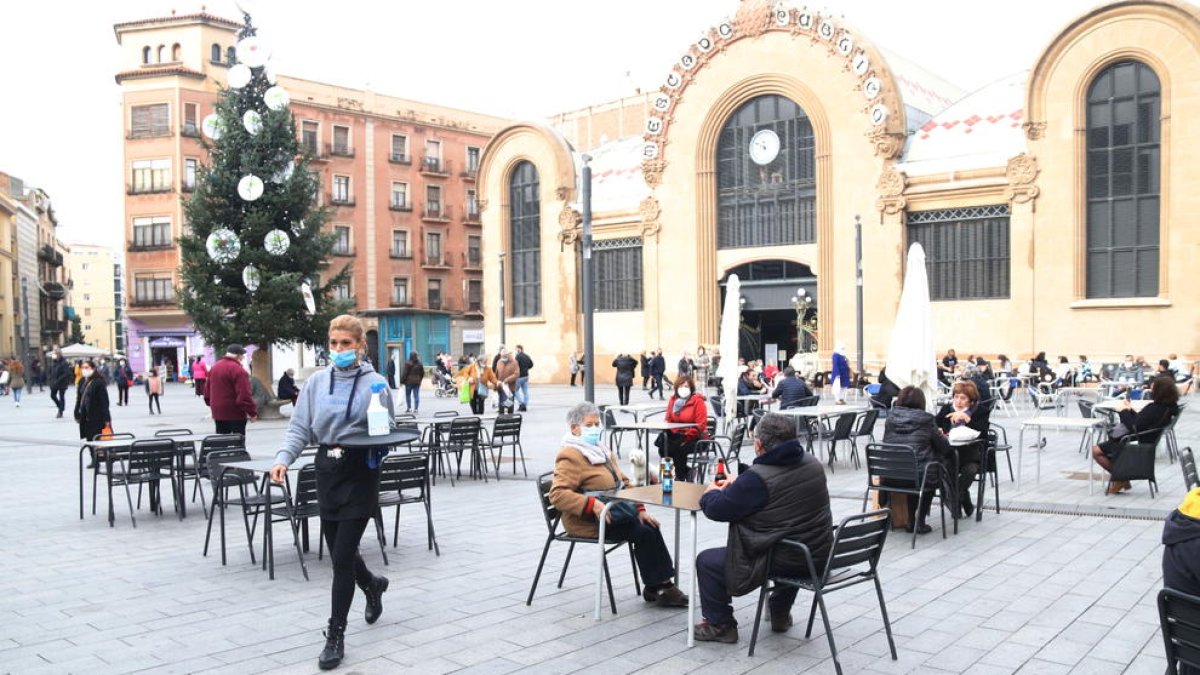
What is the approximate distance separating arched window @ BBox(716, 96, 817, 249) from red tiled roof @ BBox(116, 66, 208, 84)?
100 ft

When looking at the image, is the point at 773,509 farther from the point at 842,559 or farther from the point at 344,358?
the point at 344,358

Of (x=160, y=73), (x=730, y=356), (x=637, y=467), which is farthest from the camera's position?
(x=160, y=73)

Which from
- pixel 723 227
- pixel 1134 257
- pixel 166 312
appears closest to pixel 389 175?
pixel 166 312

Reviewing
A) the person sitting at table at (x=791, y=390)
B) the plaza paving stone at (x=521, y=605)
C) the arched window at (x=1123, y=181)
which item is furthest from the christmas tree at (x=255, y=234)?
the arched window at (x=1123, y=181)

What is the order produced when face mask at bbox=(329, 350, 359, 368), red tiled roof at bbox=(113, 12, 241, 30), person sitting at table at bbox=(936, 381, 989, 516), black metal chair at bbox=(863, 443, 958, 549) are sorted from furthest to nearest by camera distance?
red tiled roof at bbox=(113, 12, 241, 30) → person sitting at table at bbox=(936, 381, 989, 516) → black metal chair at bbox=(863, 443, 958, 549) → face mask at bbox=(329, 350, 359, 368)

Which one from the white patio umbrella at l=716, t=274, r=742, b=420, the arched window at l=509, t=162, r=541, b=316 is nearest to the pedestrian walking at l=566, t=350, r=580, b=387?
→ the arched window at l=509, t=162, r=541, b=316

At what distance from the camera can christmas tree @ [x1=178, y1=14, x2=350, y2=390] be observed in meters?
23.6

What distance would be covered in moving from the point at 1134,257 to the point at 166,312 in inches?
1835

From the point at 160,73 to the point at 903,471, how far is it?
5235cm

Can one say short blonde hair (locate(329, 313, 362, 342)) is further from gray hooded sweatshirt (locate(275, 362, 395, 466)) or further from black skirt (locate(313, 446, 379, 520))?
black skirt (locate(313, 446, 379, 520))

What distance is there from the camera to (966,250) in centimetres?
3183

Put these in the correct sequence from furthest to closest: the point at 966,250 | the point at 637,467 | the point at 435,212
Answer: the point at 435,212
the point at 966,250
the point at 637,467

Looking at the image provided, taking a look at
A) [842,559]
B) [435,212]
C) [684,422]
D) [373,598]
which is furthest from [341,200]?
[842,559]

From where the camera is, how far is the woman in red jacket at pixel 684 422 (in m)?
11.9
